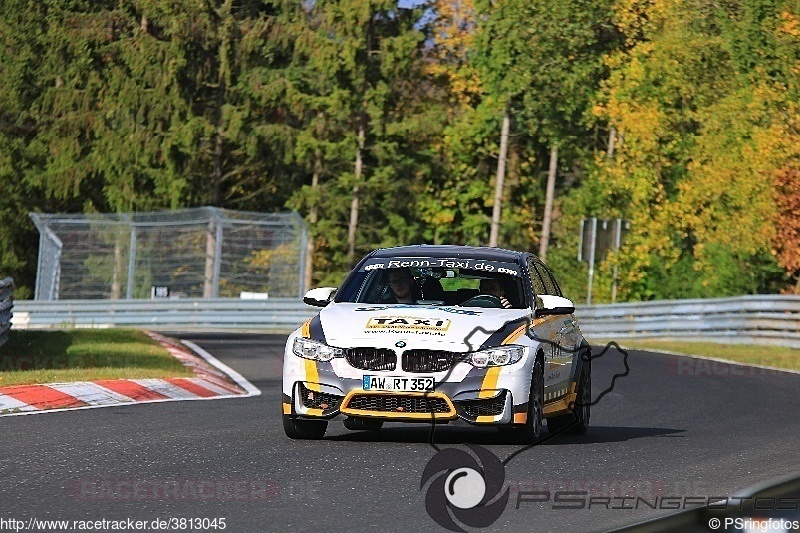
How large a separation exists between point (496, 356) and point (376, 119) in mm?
49780

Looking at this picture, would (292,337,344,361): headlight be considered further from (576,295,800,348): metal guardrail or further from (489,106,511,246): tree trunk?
(489,106,511,246): tree trunk

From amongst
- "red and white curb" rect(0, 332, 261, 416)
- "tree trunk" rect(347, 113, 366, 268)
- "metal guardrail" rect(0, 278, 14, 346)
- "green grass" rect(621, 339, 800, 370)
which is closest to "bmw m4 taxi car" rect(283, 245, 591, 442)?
"red and white curb" rect(0, 332, 261, 416)

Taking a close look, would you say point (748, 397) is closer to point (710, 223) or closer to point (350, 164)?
point (710, 223)

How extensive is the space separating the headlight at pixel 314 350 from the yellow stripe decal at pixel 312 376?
0.04 metres

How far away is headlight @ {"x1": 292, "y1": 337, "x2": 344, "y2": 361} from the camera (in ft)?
37.2

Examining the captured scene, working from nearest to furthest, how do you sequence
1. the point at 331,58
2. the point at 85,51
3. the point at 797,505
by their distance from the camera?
1. the point at 797,505
2. the point at 331,58
3. the point at 85,51

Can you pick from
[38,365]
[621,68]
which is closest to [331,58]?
[621,68]

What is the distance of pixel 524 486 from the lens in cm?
913

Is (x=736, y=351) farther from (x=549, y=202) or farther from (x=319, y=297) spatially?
(x=549, y=202)

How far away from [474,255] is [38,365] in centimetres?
765

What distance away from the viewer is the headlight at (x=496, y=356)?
11.2 metres

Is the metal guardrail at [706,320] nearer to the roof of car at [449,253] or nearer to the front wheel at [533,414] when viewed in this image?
the roof of car at [449,253]

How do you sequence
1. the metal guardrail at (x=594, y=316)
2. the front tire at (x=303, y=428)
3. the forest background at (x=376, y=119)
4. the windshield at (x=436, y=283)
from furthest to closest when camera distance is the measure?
the forest background at (x=376, y=119)
the metal guardrail at (x=594, y=316)
the windshield at (x=436, y=283)
the front tire at (x=303, y=428)

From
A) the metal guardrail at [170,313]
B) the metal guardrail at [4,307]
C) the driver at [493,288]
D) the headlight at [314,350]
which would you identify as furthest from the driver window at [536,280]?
the metal guardrail at [170,313]
